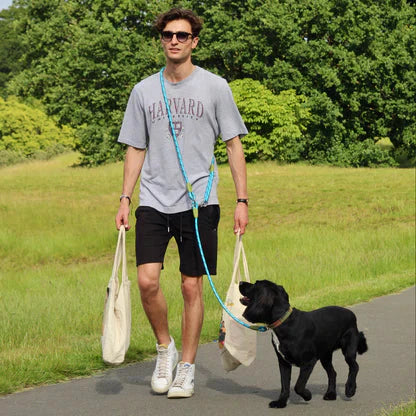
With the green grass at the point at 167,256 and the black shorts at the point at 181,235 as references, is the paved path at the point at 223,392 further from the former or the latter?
the black shorts at the point at 181,235

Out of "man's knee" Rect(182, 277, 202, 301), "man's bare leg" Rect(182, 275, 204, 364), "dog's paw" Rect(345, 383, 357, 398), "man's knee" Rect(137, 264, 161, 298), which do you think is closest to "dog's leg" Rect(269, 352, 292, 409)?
"dog's paw" Rect(345, 383, 357, 398)

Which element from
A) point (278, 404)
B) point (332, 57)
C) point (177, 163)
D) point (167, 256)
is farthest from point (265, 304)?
point (332, 57)

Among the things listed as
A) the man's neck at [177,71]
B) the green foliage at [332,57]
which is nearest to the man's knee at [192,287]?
the man's neck at [177,71]

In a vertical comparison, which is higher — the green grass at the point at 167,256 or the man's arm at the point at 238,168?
the man's arm at the point at 238,168

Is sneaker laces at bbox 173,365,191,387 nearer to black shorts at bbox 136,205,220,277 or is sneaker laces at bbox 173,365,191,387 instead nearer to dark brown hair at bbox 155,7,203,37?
black shorts at bbox 136,205,220,277

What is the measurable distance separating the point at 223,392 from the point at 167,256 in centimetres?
1248

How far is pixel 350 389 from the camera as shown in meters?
5.64

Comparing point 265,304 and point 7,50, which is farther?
point 7,50

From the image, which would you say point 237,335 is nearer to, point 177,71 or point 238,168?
point 238,168

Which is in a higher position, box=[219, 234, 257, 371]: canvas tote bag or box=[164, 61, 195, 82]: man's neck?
box=[164, 61, 195, 82]: man's neck

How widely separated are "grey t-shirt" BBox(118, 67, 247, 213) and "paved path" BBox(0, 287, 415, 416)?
113cm

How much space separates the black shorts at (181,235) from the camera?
564 centimetres

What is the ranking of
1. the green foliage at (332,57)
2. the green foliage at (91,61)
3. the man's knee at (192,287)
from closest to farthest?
the man's knee at (192,287) → the green foliage at (332,57) → the green foliage at (91,61)

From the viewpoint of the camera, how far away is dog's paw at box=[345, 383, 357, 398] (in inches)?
222
